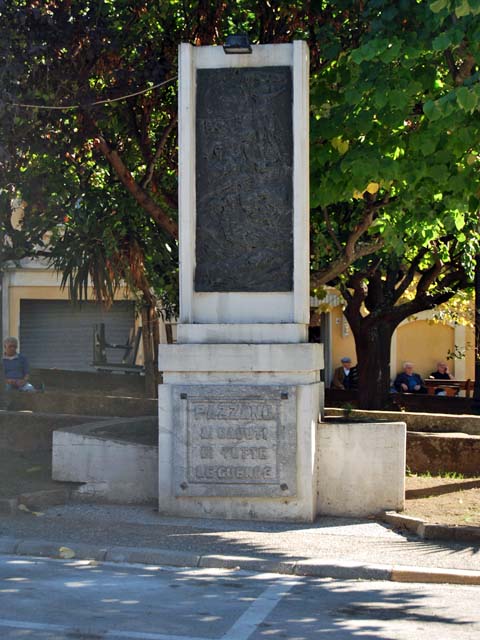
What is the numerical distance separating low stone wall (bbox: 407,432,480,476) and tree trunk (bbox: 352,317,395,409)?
7.13m

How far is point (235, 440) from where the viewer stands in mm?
10938

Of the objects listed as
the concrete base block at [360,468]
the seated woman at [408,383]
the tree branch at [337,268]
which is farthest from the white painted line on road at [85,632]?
the seated woman at [408,383]

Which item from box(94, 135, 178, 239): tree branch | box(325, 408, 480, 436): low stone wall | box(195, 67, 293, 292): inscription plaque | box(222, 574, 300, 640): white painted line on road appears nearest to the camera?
box(222, 574, 300, 640): white painted line on road

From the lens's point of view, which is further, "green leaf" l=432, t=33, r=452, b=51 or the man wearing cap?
the man wearing cap

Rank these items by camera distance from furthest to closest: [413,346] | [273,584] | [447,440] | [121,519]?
[413,346], [447,440], [121,519], [273,584]

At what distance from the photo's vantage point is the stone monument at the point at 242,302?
430 inches

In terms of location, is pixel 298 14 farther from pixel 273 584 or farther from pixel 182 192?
pixel 273 584

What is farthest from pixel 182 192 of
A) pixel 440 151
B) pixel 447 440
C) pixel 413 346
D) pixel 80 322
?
pixel 413 346

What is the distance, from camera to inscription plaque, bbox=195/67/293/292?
1114cm

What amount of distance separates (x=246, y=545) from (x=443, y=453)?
14.0 ft

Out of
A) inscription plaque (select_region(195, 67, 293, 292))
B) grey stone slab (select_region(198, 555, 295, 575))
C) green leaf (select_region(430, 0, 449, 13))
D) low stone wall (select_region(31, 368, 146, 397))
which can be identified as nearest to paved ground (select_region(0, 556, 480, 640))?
grey stone slab (select_region(198, 555, 295, 575))

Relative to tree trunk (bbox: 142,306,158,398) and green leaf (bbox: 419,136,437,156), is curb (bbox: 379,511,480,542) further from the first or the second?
tree trunk (bbox: 142,306,158,398)

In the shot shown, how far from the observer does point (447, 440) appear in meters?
13.4

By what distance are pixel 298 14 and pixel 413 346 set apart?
22393mm
